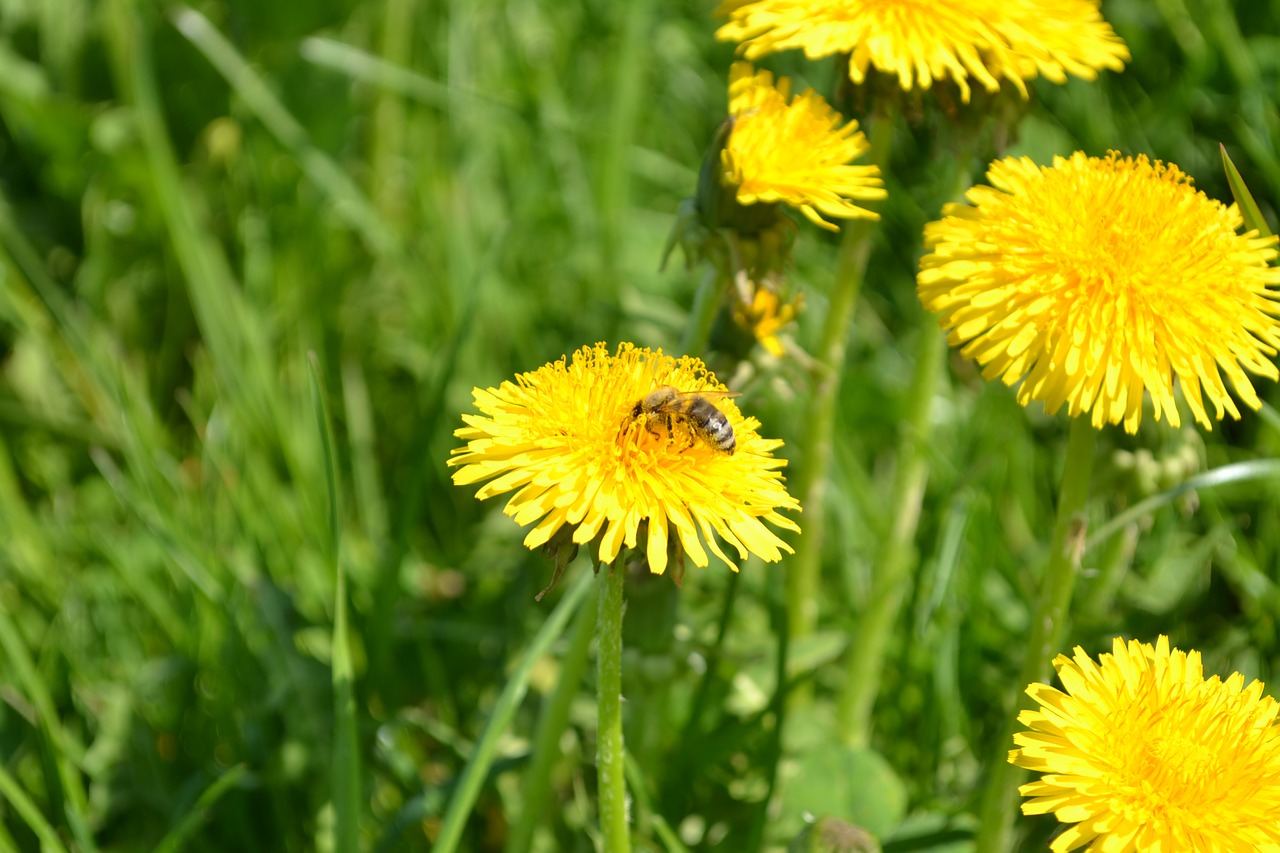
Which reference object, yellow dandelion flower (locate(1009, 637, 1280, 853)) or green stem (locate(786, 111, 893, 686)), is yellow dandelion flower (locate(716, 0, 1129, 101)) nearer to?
green stem (locate(786, 111, 893, 686))

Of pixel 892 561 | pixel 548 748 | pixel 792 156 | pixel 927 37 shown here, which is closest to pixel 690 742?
pixel 548 748

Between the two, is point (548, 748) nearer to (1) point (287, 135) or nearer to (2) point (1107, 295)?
(2) point (1107, 295)

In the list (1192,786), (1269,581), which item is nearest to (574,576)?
(1269,581)

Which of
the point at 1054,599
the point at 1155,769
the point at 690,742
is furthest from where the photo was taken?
the point at 690,742

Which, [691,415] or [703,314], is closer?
[691,415]

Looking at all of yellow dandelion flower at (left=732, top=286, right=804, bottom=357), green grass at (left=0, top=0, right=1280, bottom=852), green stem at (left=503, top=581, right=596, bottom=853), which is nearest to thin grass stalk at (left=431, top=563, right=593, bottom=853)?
green grass at (left=0, top=0, right=1280, bottom=852)

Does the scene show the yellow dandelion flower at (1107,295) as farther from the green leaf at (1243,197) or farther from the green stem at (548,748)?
the green stem at (548,748)

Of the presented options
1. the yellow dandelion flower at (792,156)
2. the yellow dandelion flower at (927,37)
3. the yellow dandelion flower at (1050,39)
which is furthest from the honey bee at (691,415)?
the yellow dandelion flower at (1050,39)

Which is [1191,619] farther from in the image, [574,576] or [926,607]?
[574,576]
